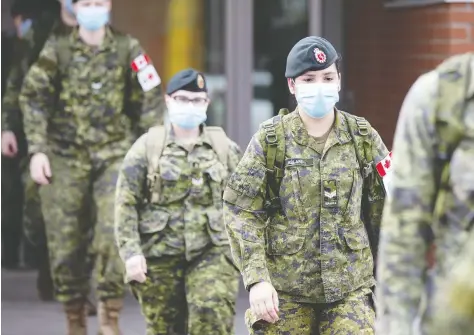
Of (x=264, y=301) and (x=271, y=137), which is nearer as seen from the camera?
(x=264, y=301)

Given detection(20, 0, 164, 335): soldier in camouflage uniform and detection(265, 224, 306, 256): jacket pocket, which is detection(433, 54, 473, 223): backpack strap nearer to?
detection(265, 224, 306, 256): jacket pocket

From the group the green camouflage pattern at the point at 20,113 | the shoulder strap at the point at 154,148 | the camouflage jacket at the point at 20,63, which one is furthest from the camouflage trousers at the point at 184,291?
the camouflage jacket at the point at 20,63

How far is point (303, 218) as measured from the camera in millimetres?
5059

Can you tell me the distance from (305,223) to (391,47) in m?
4.25

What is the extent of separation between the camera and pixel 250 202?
198 inches

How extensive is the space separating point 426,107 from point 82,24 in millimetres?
4747

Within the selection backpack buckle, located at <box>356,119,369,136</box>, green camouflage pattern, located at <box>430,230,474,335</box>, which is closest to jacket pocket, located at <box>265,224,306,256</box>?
backpack buckle, located at <box>356,119,369,136</box>

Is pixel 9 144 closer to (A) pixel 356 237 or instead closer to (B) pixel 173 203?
(B) pixel 173 203

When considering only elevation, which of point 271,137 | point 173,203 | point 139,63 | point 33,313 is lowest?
point 33,313

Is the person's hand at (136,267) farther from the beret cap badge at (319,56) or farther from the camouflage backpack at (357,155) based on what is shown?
the beret cap badge at (319,56)

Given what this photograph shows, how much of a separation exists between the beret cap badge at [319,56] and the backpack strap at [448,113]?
1.94m

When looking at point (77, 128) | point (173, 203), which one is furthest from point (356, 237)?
point (77, 128)

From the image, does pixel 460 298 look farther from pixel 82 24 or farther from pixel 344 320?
pixel 82 24

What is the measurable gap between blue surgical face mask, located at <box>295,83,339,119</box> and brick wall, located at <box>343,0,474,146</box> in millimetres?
3159
